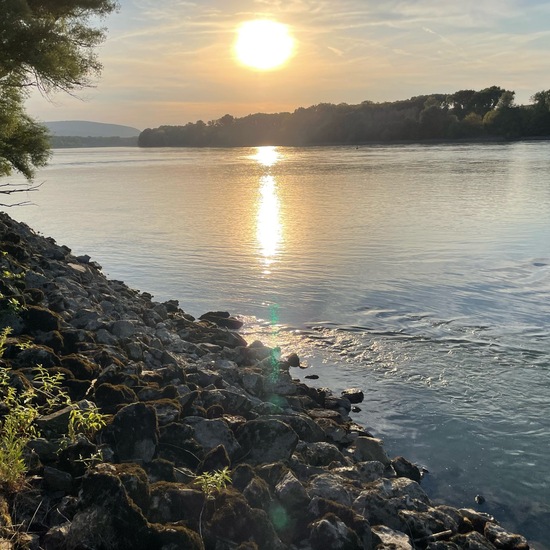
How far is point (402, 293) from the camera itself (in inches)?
727

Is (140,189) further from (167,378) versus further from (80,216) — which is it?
(167,378)

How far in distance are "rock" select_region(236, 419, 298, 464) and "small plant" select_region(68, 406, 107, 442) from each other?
6.25 ft

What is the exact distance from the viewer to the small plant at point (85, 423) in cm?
617

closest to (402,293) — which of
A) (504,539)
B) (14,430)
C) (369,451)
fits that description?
(369,451)

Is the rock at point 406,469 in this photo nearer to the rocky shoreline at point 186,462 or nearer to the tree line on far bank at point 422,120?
the rocky shoreline at point 186,462

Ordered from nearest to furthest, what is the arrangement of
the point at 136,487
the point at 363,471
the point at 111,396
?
the point at 136,487
the point at 111,396
the point at 363,471

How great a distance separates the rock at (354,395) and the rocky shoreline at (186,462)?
0.02m

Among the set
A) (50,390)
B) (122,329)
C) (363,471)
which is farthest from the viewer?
(122,329)

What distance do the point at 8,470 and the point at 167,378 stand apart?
13.6 ft

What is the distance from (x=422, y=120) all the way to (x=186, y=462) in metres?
161

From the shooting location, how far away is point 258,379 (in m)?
11.0

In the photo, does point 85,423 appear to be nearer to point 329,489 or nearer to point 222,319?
point 329,489

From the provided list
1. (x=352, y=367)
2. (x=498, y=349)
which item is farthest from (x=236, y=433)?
(x=498, y=349)

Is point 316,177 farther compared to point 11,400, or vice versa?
point 316,177
